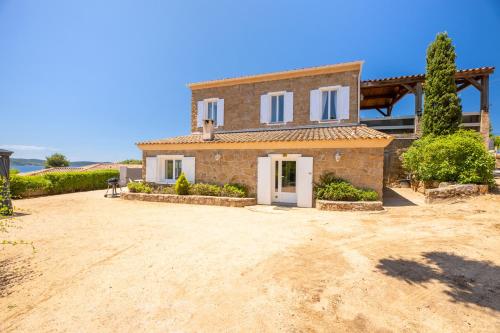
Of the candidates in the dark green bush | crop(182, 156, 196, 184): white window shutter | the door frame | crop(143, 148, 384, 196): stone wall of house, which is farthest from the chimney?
the dark green bush

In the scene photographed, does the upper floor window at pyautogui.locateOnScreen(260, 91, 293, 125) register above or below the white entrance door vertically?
above

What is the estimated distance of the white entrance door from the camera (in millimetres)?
10555

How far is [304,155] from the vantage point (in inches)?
398

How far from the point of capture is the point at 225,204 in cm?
1030

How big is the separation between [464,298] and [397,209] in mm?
6171

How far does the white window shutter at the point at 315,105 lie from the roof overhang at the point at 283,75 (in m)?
1.14

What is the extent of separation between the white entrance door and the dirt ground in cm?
369

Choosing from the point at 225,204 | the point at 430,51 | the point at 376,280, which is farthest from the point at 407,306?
the point at 430,51

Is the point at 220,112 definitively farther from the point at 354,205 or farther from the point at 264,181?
the point at 354,205

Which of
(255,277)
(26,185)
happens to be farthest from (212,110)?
(255,277)

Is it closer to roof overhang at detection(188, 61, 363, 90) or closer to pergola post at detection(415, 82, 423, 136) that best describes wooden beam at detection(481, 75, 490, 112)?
pergola post at detection(415, 82, 423, 136)

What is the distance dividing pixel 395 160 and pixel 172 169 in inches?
546

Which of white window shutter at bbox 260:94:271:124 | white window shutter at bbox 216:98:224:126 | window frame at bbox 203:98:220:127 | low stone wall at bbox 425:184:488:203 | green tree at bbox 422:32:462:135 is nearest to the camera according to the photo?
low stone wall at bbox 425:184:488:203

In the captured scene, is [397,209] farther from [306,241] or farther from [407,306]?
[407,306]
